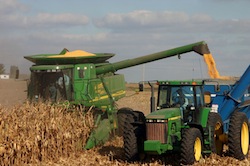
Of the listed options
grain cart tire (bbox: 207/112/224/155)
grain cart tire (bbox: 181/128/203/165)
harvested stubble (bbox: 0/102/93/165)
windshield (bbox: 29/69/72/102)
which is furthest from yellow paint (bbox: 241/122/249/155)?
windshield (bbox: 29/69/72/102)

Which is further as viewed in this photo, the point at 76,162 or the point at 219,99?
the point at 219,99

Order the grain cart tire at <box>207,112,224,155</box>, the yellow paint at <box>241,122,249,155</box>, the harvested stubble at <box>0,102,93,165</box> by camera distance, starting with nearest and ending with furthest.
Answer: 1. the harvested stubble at <box>0,102,93,165</box>
2. the grain cart tire at <box>207,112,224,155</box>
3. the yellow paint at <box>241,122,249,155</box>

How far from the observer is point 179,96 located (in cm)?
947

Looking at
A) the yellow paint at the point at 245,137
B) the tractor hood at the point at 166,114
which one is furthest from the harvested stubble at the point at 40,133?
the yellow paint at the point at 245,137

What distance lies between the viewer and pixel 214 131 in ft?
31.7

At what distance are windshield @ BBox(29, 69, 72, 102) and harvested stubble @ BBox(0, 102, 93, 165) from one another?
109 centimetres

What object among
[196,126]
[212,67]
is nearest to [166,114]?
[196,126]

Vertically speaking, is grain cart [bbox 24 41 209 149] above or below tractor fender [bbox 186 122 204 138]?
above

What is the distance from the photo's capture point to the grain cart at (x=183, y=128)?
875cm

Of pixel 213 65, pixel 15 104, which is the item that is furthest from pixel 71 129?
pixel 213 65

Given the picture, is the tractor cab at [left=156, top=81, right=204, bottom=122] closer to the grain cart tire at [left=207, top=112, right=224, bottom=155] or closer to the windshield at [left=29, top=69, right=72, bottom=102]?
the grain cart tire at [left=207, top=112, right=224, bottom=155]

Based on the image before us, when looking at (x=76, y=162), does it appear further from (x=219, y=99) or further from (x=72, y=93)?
(x=219, y=99)

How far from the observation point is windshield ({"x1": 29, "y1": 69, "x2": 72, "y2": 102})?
1276cm

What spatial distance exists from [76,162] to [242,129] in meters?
3.77
